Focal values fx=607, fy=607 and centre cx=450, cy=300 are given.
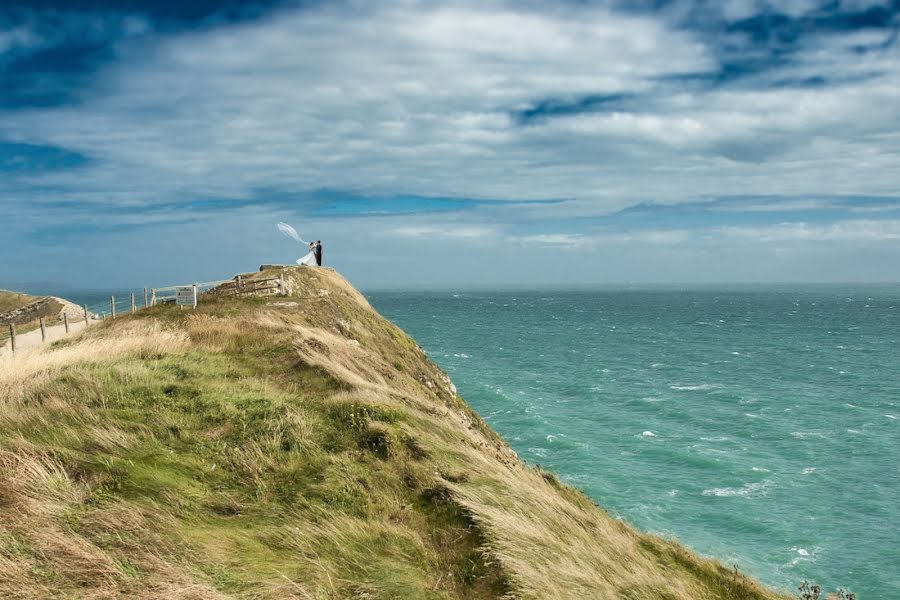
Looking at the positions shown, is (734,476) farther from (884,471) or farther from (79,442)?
(79,442)

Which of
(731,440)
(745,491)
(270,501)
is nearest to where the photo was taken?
(270,501)

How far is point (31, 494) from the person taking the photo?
371 inches

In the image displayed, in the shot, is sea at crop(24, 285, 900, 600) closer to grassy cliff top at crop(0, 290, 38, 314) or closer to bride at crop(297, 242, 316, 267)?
bride at crop(297, 242, 316, 267)

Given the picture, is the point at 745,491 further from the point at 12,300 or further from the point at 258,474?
the point at 12,300

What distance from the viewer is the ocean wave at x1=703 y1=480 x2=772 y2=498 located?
28.3 meters

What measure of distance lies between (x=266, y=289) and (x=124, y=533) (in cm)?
2526

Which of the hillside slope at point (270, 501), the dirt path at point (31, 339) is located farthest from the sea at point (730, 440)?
the dirt path at point (31, 339)

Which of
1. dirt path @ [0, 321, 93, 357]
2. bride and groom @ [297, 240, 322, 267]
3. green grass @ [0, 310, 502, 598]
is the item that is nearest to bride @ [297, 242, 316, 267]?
bride and groom @ [297, 240, 322, 267]

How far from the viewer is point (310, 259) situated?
47.6 meters

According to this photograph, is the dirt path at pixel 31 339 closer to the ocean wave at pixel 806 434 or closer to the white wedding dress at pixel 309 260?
the white wedding dress at pixel 309 260

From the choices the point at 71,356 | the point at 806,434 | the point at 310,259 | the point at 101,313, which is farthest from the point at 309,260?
the point at 806,434

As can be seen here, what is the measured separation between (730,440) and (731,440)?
60mm

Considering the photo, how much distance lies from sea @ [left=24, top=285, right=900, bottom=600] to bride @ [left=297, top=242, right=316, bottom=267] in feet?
53.6

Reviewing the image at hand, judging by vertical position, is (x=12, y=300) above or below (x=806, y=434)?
above
